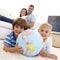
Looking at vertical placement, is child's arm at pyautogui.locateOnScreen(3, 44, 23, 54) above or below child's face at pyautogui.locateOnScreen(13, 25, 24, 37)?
below

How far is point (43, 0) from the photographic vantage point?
4.35 metres

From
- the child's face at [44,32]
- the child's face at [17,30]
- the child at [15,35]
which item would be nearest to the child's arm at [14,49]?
the child at [15,35]

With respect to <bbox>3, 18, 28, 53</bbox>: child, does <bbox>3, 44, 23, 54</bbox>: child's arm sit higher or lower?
lower

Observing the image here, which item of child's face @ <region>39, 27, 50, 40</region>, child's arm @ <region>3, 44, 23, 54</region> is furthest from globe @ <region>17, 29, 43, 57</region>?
child's face @ <region>39, 27, 50, 40</region>

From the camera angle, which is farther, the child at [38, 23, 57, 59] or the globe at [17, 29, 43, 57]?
the child at [38, 23, 57, 59]

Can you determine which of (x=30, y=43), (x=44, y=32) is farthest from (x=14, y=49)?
(x=44, y=32)

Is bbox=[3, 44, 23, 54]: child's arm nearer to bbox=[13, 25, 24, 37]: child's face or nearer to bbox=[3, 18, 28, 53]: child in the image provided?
bbox=[3, 18, 28, 53]: child

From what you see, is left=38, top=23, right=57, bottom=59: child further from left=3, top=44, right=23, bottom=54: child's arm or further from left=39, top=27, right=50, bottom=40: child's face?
left=3, top=44, right=23, bottom=54: child's arm

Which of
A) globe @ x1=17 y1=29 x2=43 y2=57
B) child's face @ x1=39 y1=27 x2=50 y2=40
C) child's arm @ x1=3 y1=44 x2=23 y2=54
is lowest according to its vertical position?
child's arm @ x1=3 y1=44 x2=23 y2=54

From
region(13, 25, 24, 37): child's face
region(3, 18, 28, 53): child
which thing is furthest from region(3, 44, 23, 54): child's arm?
region(13, 25, 24, 37): child's face

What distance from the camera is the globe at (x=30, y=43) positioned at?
1.08 metres

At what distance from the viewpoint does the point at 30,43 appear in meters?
1.08

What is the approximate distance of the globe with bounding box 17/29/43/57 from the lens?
1.08 meters

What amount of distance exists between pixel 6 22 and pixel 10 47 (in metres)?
1.01
